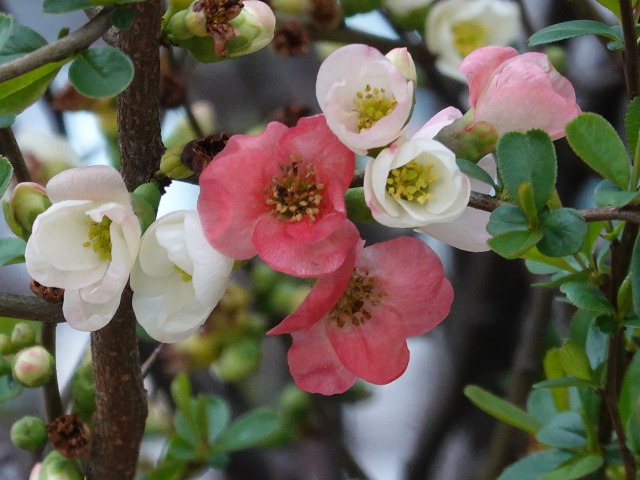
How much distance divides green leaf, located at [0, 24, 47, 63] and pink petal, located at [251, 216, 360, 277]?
0.37ft

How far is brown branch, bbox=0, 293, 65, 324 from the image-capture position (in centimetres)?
36

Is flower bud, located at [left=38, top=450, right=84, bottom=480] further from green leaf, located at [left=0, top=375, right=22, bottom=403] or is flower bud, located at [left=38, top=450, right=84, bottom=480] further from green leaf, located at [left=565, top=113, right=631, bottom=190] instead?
green leaf, located at [left=565, top=113, right=631, bottom=190]

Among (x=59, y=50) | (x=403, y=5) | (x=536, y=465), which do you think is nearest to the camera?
(x=59, y=50)

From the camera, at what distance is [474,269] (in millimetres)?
1040

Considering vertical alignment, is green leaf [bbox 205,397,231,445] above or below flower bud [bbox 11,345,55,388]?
below

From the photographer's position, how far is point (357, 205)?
1.06 ft

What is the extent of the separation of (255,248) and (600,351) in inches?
10.0

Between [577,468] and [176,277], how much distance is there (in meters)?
0.26

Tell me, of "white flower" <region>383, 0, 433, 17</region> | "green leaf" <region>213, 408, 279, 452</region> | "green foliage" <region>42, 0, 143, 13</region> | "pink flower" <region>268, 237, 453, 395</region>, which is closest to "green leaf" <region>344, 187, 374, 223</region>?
"pink flower" <region>268, 237, 453, 395</region>

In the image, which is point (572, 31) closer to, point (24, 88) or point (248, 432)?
point (24, 88)

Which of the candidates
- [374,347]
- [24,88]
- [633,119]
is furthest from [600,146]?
[24,88]

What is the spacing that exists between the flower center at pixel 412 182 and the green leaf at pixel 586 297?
11cm

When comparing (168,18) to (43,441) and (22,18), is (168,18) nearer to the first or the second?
(43,441)

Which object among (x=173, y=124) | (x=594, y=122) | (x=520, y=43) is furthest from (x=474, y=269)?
(x=594, y=122)
